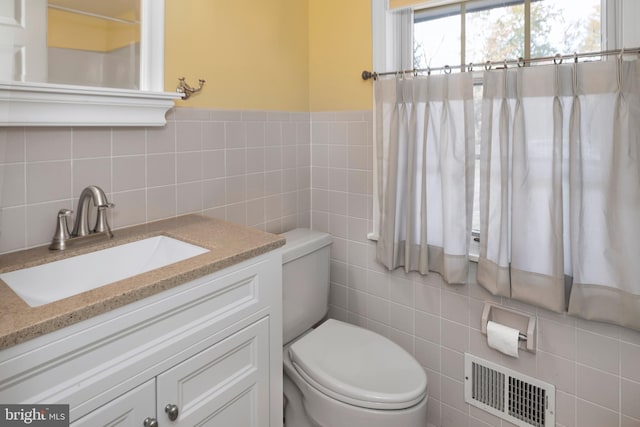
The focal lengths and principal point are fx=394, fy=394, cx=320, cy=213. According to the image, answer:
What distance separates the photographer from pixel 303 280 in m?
1.71

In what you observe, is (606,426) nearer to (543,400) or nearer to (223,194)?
(543,400)

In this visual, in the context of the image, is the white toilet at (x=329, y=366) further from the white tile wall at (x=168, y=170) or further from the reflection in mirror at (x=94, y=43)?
the reflection in mirror at (x=94, y=43)

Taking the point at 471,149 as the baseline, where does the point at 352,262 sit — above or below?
below

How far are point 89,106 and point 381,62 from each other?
1.19m

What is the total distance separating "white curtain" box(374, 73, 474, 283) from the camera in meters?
1.53

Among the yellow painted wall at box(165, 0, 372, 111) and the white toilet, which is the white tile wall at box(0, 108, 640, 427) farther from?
the white toilet

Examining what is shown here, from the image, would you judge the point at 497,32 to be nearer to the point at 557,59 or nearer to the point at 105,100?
the point at 557,59

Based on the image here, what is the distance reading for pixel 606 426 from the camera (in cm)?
134

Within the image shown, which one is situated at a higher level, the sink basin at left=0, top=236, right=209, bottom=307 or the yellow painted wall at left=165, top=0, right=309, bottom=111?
the yellow painted wall at left=165, top=0, right=309, bottom=111

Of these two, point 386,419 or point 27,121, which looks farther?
point 386,419

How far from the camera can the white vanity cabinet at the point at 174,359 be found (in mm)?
748

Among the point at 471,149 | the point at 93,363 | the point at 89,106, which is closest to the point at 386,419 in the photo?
the point at 93,363

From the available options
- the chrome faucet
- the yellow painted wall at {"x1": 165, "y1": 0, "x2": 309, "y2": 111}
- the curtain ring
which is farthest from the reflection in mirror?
the curtain ring

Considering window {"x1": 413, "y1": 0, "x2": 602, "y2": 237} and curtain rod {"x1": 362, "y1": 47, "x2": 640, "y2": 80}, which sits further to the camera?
window {"x1": 413, "y1": 0, "x2": 602, "y2": 237}
